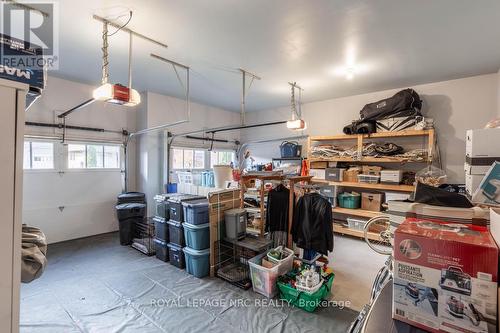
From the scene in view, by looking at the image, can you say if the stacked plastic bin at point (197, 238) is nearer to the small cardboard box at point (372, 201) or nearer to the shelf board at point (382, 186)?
the shelf board at point (382, 186)

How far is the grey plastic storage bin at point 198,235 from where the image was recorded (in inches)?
123

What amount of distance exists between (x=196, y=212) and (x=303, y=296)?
1584mm

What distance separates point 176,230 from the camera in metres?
3.45

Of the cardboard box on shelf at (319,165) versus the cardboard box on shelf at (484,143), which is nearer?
the cardboard box on shelf at (484,143)

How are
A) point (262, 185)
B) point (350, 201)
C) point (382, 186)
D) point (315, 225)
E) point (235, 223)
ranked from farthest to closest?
1. point (350, 201)
2. point (382, 186)
3. point (262, 185)
4. point (235, 223)
5. point (315, 225)

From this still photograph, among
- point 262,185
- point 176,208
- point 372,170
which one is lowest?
point 176,208

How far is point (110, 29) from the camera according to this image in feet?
8.55

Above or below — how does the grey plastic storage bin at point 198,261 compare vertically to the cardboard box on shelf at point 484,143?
below

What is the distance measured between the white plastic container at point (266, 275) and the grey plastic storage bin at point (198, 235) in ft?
2.46

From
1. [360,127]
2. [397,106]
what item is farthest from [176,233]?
[397,106]

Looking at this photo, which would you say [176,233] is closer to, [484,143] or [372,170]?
[484,143]

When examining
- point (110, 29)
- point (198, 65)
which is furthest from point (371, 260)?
point (110, 29)

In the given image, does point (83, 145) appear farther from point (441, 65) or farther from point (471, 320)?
point (441, 65)

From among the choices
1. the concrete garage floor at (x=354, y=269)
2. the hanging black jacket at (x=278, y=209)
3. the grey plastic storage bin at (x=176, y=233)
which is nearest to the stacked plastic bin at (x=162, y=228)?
the grey plastic storage bin at (x=176, y=233)
